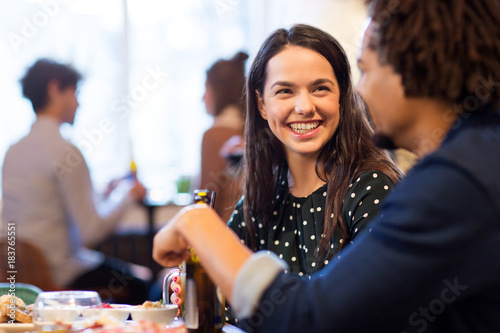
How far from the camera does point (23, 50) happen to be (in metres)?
4.43

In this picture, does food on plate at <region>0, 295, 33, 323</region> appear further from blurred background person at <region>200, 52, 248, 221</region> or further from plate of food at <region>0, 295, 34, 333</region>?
blurred background person at <region>200, 52, 248, 221</region>

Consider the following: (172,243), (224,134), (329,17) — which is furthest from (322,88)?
(329,17)

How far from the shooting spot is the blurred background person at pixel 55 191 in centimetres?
285

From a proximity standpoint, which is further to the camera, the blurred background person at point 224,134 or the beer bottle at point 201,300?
the blurred background person at point 224,134

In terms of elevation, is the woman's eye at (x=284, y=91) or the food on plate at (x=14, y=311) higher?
the woman's eye at (x=284, y=91)

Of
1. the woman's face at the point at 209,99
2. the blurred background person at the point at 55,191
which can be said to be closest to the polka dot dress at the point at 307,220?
the blurred background person at the point at 55,191

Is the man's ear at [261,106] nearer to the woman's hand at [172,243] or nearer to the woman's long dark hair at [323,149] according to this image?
the woman's long dark hair at [323,149]

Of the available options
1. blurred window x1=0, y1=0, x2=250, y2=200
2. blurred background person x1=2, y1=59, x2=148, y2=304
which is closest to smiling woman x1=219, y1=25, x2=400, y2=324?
blurred background person x1=2, y1=59, x2=148, y2=304

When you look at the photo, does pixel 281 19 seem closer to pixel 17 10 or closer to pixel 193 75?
pixel 193 75

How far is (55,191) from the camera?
291cm

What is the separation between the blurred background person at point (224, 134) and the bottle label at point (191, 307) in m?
1.76

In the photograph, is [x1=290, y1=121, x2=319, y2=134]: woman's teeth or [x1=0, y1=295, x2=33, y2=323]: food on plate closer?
[x1=0, y1=295, x2=33, y2=323]: food on plate

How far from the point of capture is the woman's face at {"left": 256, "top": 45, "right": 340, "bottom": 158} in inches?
66.2

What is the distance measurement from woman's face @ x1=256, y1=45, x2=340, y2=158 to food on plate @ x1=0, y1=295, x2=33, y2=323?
826 mm
